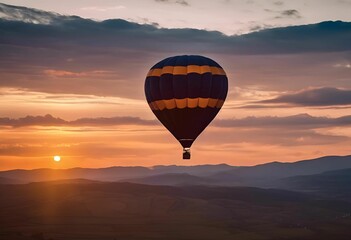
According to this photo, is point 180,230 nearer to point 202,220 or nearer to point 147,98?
point 202,220

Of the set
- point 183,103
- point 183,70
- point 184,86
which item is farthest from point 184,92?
point 183,70

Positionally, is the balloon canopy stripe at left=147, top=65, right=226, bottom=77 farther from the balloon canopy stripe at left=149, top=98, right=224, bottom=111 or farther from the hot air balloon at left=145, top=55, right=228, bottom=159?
the balloon canopy stripe at left=149, top=98, right=224, bottom=111

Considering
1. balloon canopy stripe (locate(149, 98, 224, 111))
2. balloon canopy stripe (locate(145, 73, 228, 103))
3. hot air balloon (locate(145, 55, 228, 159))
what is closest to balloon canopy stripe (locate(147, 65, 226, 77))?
hot air balloon (locate(145, 55, 228, 159))

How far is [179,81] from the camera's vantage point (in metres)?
67.8

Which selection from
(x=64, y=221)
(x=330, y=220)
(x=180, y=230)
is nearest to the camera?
(x=180, y=230)

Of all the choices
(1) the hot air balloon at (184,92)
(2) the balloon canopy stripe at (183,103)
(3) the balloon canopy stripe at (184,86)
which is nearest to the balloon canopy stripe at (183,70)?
(1) the hot air balloon at (184,92)

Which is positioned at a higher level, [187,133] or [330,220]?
[187,133]

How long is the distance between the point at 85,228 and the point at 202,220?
126ft

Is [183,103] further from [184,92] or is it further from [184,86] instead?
[184,86]

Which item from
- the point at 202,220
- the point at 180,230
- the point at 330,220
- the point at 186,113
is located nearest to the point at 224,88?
the point at 186,113

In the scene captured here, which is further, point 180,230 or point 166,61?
point 180,230

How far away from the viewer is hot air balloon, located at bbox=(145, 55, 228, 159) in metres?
67.8

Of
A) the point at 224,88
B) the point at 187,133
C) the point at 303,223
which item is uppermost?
the point at 224,88

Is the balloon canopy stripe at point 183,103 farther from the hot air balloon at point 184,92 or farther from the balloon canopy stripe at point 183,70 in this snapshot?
the balloon canopy stripe at point 183,70
